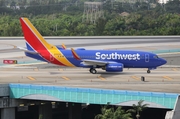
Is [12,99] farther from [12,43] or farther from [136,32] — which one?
[136,32]

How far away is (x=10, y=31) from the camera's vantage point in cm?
17488

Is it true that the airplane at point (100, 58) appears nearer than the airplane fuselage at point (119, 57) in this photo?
Yes

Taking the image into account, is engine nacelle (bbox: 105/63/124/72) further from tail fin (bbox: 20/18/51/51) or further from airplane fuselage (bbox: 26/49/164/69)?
tail fin (bbox: 20/18/51/51)

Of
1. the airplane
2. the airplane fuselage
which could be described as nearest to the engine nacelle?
the airplane

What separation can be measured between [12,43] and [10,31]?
36.7 meters

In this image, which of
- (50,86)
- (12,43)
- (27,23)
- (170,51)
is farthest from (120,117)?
(12,43)

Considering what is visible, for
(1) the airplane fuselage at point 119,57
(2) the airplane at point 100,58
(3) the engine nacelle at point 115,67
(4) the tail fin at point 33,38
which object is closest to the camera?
(3) the engine nacelle at point 115,67

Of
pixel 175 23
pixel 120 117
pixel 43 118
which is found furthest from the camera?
pixel 175 23

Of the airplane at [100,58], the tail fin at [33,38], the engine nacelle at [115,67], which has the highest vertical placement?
the tail fin at [33,38]

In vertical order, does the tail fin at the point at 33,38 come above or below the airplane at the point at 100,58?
above

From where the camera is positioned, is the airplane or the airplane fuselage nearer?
the airplane

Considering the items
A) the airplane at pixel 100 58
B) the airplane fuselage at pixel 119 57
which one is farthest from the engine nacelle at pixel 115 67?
the airplane fuselage at pixel 119 57

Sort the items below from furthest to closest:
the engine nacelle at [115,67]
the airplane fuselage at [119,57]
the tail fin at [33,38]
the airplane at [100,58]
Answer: the tail fin at [33,38], the airplane fuselage at [119,57], the airplane at [100,58], the engine nacelle at [115,67]

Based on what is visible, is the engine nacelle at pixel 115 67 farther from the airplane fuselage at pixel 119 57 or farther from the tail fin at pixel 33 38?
the tail fin at pixel 33 38
